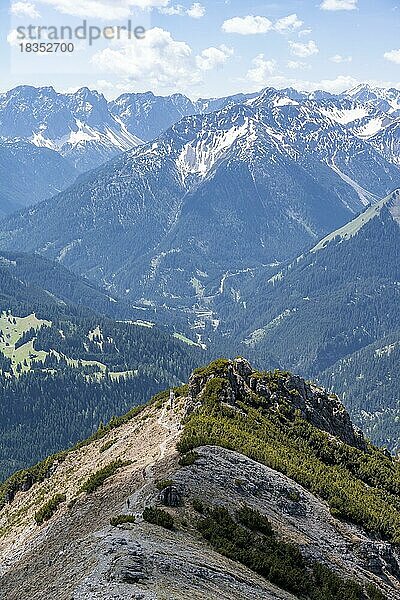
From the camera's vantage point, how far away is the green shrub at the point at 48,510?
6879 centimetres

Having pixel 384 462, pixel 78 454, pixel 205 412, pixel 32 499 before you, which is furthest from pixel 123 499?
pixel 384 462

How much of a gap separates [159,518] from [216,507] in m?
7.77

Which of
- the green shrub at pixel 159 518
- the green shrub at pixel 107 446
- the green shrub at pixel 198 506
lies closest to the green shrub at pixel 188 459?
the green shrub at pixel 198 506

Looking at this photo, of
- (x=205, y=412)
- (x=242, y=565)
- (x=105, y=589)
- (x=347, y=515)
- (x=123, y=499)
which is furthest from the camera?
(x=205, y=412)

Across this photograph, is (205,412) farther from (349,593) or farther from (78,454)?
(349,593)

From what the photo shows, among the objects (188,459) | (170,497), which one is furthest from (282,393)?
(170,497)

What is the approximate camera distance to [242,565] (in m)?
49.0

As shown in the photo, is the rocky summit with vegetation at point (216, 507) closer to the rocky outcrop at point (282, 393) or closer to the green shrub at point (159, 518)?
the green shrub at point (159, 518)

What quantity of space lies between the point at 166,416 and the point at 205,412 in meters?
10.2

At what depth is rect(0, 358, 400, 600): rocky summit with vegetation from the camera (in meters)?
44.1

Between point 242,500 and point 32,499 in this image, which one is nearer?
point 242,500

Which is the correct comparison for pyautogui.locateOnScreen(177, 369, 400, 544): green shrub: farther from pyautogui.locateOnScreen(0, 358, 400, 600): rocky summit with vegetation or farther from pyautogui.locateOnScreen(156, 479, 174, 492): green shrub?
pyautogui.locateOnScreen(156, 479, 174, 492): green shrub

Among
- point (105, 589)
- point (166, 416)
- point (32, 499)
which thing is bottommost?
point (32, 499)

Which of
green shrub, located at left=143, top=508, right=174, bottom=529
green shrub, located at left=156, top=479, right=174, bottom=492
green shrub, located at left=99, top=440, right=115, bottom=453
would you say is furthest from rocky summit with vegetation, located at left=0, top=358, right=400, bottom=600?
green shrub, located at left=99, top=440, right=115, bottom=453
